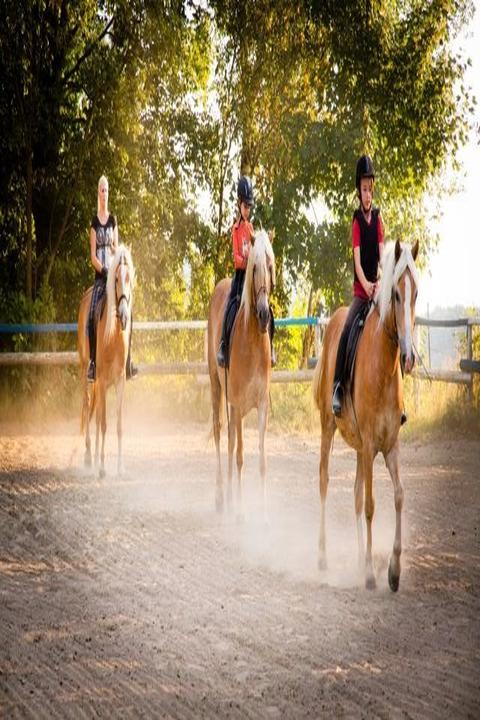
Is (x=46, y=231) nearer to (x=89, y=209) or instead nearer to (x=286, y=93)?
(x=89, y=209)

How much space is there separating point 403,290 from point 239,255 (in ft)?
11.3

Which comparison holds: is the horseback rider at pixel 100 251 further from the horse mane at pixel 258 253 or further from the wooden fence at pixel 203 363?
the wooden fence at pixel 203 363

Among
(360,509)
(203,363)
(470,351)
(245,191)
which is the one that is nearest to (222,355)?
(245,191)

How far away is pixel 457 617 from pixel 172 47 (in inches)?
612

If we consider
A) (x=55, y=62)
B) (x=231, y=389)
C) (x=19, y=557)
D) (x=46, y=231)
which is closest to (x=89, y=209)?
(x=46, y=231)

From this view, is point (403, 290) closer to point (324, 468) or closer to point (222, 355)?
point (324, 468)

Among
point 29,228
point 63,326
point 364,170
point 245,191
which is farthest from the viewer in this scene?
point 29,228

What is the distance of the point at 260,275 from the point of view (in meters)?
9.20

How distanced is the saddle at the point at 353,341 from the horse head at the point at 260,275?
70.9 inches

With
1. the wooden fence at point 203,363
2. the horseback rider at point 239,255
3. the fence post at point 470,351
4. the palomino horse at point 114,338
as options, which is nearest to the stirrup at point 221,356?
the horseback rider at point 239,255

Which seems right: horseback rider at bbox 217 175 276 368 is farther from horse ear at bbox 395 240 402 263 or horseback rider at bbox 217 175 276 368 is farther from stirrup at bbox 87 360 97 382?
horse ear at bbox 395 240 402 263

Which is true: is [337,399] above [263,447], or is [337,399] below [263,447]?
above

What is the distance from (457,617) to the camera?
607 cm

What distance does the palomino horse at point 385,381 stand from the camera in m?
6.60
